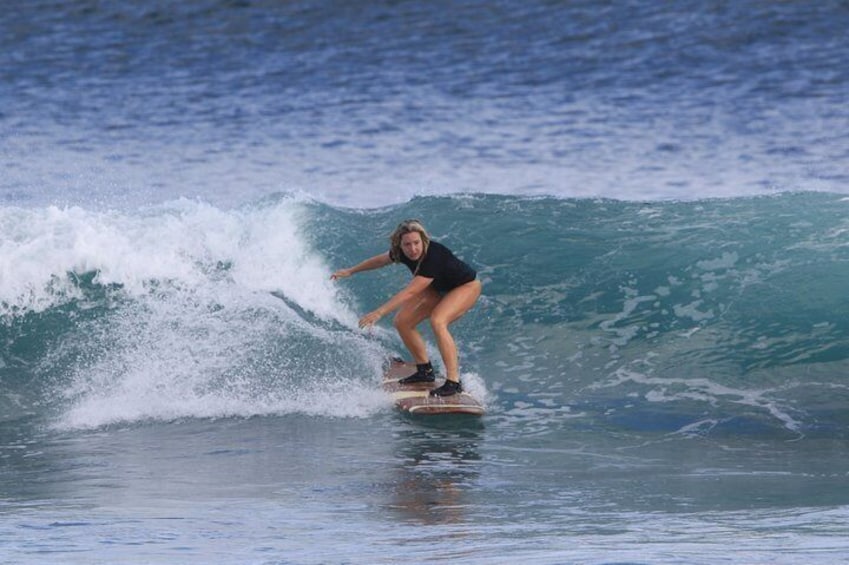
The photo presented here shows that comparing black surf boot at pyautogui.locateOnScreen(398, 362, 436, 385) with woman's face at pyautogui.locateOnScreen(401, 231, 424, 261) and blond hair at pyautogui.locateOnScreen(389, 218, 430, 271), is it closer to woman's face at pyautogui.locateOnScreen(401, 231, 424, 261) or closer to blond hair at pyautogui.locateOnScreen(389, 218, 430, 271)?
blond hair at pyautogui.locateOnScreen(389, 218, 430, 271)

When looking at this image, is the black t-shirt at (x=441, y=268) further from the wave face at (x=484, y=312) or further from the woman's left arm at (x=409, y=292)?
the wave face at (x=484, y=312)

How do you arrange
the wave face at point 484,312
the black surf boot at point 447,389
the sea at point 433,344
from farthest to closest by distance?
1. the wave face at point 484,312
2. the black surf boot at point 447,389
3. the sea at point 433,344

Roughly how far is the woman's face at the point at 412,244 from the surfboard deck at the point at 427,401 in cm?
119

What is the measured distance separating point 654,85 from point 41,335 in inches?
1017

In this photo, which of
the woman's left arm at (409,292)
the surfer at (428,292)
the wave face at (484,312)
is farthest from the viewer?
the wave face at (484,312)

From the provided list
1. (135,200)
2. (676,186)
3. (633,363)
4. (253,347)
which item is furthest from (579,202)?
(135,200)

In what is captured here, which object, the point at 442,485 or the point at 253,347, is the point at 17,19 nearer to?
the point at 253,347

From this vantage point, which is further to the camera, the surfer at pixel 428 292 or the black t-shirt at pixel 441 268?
the black t-shirt at pixel 441 268

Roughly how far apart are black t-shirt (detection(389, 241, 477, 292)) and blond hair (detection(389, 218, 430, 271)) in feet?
0.14

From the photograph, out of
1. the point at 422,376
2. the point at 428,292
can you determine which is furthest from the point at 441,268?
the point at 422,376

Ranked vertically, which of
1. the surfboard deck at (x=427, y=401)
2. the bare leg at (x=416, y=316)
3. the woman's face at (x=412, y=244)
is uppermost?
the woman's face at (x=412, y=244)

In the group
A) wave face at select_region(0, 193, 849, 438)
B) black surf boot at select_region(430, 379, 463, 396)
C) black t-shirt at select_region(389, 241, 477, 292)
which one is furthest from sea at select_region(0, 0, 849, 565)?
black t-shirt at select_region(389, 241, 477, 292)

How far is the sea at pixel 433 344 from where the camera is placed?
8.99 metres

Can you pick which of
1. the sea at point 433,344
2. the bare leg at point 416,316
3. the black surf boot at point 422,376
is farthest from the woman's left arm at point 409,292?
the sea at point 433,344
